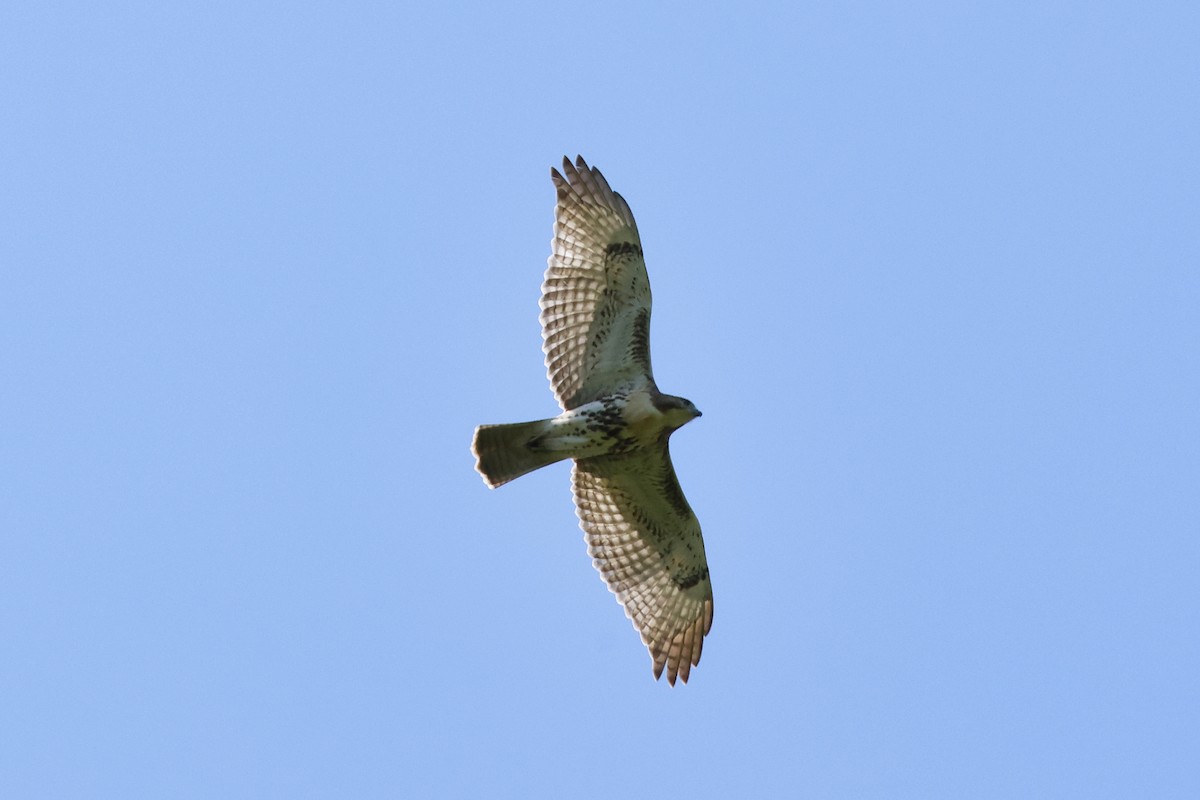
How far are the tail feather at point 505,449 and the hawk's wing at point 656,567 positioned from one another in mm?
878

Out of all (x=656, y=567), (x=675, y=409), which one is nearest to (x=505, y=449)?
(x=675, y=409)

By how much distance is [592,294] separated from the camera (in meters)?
13.6

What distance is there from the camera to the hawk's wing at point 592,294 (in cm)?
1349

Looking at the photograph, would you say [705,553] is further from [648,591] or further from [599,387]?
[599,387]

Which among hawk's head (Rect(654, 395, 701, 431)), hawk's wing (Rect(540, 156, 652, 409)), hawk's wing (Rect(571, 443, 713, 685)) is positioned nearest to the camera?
hawk's head (Rect(654, 395, 701, 431))

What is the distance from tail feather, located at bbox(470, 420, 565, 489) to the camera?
1339 cm

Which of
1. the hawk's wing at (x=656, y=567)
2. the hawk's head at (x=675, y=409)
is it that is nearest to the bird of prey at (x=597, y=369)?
the hawk's head at (x=675, y=409)

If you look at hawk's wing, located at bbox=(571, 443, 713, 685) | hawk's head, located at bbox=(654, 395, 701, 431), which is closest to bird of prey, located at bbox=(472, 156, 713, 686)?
hawk's head, located at bbox=(654, 395, 701, 431)

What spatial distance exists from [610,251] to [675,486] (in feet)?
6.64

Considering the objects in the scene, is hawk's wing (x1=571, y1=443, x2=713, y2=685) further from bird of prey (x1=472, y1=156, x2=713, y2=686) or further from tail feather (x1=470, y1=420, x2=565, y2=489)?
tail feather (x1=470, y1=420, x2=565, y2=489)

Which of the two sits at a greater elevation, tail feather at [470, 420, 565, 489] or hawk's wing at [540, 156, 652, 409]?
hawk's wing at [540, 156, 652, 409]

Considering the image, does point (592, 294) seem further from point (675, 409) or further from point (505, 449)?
point (505, 449)

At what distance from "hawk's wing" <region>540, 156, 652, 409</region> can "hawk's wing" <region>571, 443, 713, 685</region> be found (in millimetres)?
1026

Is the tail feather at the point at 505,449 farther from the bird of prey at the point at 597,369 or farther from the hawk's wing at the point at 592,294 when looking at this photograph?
the hawk's wing at the point at 592,294
